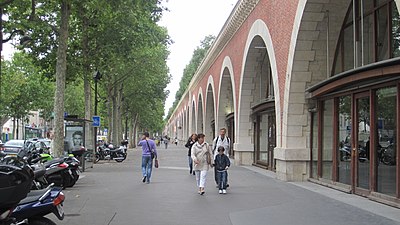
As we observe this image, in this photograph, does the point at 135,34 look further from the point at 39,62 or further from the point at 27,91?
the point at 27,91

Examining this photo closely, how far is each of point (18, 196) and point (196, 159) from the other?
24.4 ft

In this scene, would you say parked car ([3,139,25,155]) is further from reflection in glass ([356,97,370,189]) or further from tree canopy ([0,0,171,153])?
reflection in glass ([356,97,370,189])

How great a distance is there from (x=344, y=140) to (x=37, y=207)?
9.67 metres

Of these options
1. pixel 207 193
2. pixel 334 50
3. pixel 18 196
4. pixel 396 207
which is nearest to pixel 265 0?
pixel 334 50

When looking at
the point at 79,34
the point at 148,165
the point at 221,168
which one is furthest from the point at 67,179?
the point at 79,34

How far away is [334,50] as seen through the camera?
15172 mm

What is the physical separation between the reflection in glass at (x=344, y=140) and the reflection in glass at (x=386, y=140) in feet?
5.95

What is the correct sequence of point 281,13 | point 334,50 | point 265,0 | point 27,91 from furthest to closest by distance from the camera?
point 27,91
point 265,0
point 281,13
point 334,50

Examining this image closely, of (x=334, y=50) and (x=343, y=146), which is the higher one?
(x=334, y=50)

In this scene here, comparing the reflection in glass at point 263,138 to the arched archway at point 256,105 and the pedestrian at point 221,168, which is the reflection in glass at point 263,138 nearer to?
the arched archway at point 256,105

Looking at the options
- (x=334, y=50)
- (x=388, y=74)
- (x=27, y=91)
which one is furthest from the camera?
(x=27, y=91)

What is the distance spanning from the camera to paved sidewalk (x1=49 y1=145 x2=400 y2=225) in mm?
9008

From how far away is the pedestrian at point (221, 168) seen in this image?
13062mm

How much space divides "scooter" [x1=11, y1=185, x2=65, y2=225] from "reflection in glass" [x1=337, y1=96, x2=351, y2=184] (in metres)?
8.89
